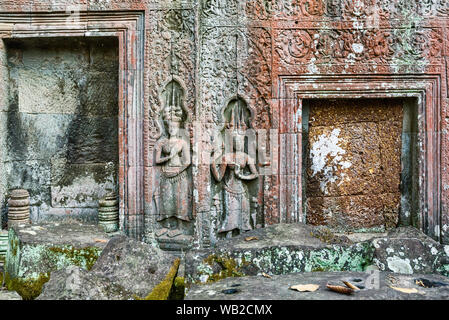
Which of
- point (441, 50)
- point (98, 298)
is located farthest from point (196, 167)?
point (441, 50)

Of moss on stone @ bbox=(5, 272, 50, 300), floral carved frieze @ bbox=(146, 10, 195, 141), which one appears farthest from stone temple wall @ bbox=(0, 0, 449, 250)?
moss on stone @ bbox=(5, 272, 50, 300)

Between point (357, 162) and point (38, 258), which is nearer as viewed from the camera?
point (38, 258)

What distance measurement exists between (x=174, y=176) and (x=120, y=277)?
2.15 meters

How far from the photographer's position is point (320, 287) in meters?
2.61

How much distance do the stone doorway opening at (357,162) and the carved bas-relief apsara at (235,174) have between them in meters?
0.83

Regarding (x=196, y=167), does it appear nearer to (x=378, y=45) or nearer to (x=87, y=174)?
(x=87, y=174)

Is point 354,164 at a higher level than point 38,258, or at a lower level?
higher

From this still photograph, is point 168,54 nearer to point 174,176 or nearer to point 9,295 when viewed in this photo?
point 174,176

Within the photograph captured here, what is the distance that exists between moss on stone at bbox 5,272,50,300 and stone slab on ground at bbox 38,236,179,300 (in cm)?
84

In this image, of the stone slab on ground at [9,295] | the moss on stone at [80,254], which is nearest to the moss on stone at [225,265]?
the moss on stone at [80,254]

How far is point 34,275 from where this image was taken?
364 cm

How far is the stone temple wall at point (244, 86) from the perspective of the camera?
16.6 feet

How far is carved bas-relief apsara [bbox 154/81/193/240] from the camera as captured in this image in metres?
5.02

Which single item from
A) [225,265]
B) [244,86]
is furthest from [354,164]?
[225,265]
